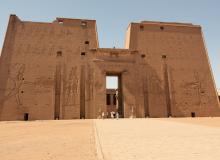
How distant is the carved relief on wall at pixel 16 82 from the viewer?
74.1ft

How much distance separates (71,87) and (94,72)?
2849mm

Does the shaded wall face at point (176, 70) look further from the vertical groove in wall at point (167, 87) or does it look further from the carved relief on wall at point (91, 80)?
the carved relief on wall at point (91, 80)

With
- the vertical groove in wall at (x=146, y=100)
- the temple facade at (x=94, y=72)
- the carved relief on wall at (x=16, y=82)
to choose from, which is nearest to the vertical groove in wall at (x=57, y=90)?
the temple facade at (x=94, y=72)

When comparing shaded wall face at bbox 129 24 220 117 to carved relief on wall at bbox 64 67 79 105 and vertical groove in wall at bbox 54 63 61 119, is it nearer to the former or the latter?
carved relief on wall at bbox 64 67 79 105

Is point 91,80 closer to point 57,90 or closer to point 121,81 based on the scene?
point 121,81

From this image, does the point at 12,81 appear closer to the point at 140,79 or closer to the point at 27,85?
the point at 27,85

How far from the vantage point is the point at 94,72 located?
947 inches

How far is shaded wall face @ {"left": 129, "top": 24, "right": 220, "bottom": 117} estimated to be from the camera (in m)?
24.8

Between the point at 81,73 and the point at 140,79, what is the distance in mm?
6349

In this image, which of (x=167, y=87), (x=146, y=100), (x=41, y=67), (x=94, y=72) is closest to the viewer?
(x=41, y=67)

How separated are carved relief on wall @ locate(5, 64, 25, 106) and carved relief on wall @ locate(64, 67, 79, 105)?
4.39 meters

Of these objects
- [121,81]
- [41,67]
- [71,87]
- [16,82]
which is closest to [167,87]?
[121,81]

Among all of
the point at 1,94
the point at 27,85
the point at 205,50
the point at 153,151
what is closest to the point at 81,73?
the point at 27,85

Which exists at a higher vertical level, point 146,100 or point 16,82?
point 16,82
